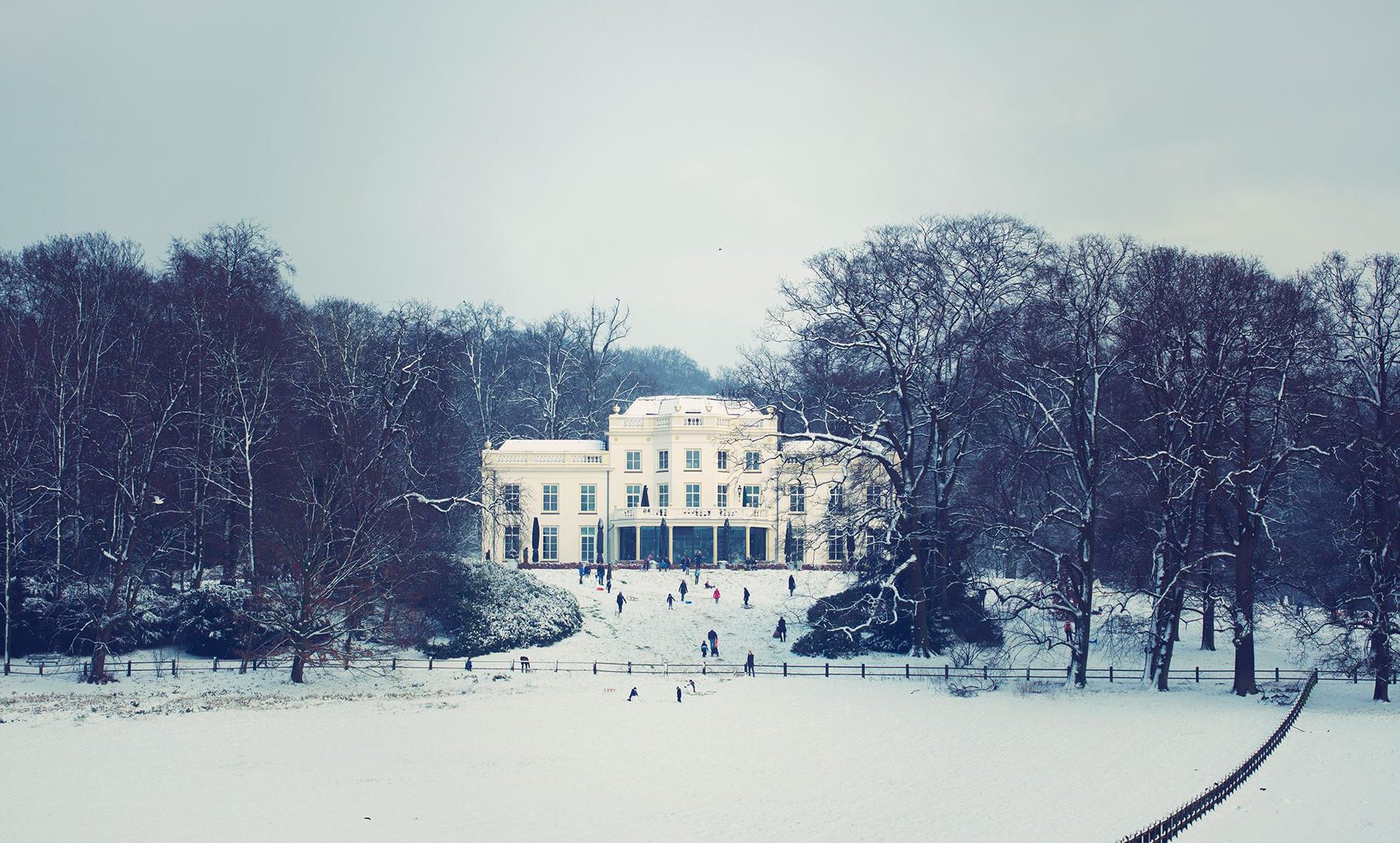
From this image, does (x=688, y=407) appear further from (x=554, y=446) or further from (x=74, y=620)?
(x=74, y=620)

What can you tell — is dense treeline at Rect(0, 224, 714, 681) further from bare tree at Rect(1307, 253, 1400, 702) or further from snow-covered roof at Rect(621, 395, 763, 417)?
bare tree at Rect(1307, 253, 1400, 702)

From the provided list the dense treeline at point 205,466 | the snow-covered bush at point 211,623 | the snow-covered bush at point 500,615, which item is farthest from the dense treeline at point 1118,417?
the snow-covered bush at point 211,623

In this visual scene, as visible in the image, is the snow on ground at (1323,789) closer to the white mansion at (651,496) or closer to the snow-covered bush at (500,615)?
the snow-covered bush at (500,615)

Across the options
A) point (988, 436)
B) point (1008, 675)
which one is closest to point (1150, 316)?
point (1008, 675)

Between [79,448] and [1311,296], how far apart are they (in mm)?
36258

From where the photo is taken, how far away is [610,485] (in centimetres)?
6325

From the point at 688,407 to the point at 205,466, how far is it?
2839 cm

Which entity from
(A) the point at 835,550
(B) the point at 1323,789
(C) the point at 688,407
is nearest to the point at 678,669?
(B) the point at 1323,789

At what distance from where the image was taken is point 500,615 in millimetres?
42594

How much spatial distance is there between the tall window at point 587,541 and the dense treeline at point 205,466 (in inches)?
445

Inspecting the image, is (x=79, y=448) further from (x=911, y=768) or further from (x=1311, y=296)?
(x=1311, y=296)

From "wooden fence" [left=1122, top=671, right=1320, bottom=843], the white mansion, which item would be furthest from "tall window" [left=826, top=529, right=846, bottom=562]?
"wooden fence" [left=1122, top=671, right=1320, bottom=843]

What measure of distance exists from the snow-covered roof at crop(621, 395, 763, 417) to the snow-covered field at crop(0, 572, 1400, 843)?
999 inches

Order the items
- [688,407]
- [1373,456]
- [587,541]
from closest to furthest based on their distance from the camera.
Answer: [1373,456]
[587,541]
[688,407]
